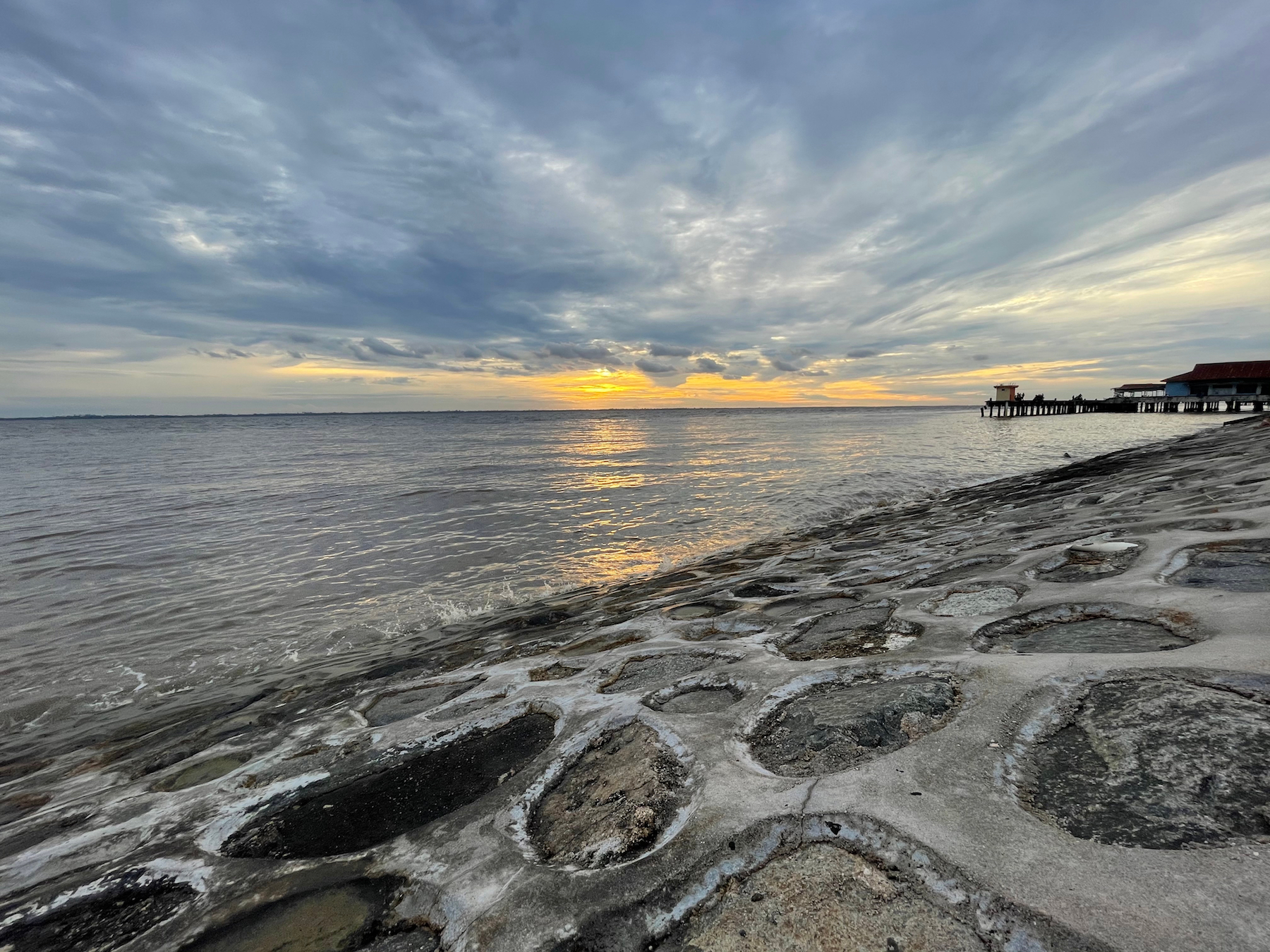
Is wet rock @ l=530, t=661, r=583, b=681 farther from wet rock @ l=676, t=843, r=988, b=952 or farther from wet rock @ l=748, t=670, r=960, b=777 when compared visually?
wet rock @ l=676, t=843, r=988, b=952

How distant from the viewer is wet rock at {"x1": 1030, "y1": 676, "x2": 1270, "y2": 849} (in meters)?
1.69

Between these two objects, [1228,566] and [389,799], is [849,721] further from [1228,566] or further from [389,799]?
[1228,566]

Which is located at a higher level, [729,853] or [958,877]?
[958,877]

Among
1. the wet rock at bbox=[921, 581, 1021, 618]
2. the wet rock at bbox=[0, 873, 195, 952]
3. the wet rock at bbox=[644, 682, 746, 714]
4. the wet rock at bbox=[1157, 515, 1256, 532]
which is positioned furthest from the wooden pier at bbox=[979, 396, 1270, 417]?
the wet rock at bbox=[0, 873, 195, 952]

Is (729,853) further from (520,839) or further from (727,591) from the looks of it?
(727,591)

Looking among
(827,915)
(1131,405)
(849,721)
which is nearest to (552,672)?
(849,721)

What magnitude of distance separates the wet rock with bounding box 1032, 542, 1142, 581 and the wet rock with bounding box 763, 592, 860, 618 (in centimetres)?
169

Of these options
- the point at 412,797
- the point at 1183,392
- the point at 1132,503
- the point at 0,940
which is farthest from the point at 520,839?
the point at 1183,392

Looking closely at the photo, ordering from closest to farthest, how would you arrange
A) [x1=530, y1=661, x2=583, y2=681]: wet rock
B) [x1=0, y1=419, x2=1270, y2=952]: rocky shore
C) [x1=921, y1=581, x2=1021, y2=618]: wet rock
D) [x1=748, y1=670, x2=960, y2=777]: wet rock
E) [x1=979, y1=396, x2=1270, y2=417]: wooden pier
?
[x1=0, y1=419, x2=1270, y2=952]: rocky shore
[x1=748, y1=670, x2=960, y2=777]: wet rock
[x1=921, y1=581, x2=1021, y2=618]: wet rock
[x1=530, y1=661, x2=583, y2=681]: wet rock
[x1=979, y1=396, x2=1270, y2=417]: wooden pier

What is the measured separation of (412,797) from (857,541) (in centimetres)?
903

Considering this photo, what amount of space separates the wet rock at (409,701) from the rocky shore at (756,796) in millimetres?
37

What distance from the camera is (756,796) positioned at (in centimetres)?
227

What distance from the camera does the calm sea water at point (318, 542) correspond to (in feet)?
23.7

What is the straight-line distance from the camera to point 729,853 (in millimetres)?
1975
